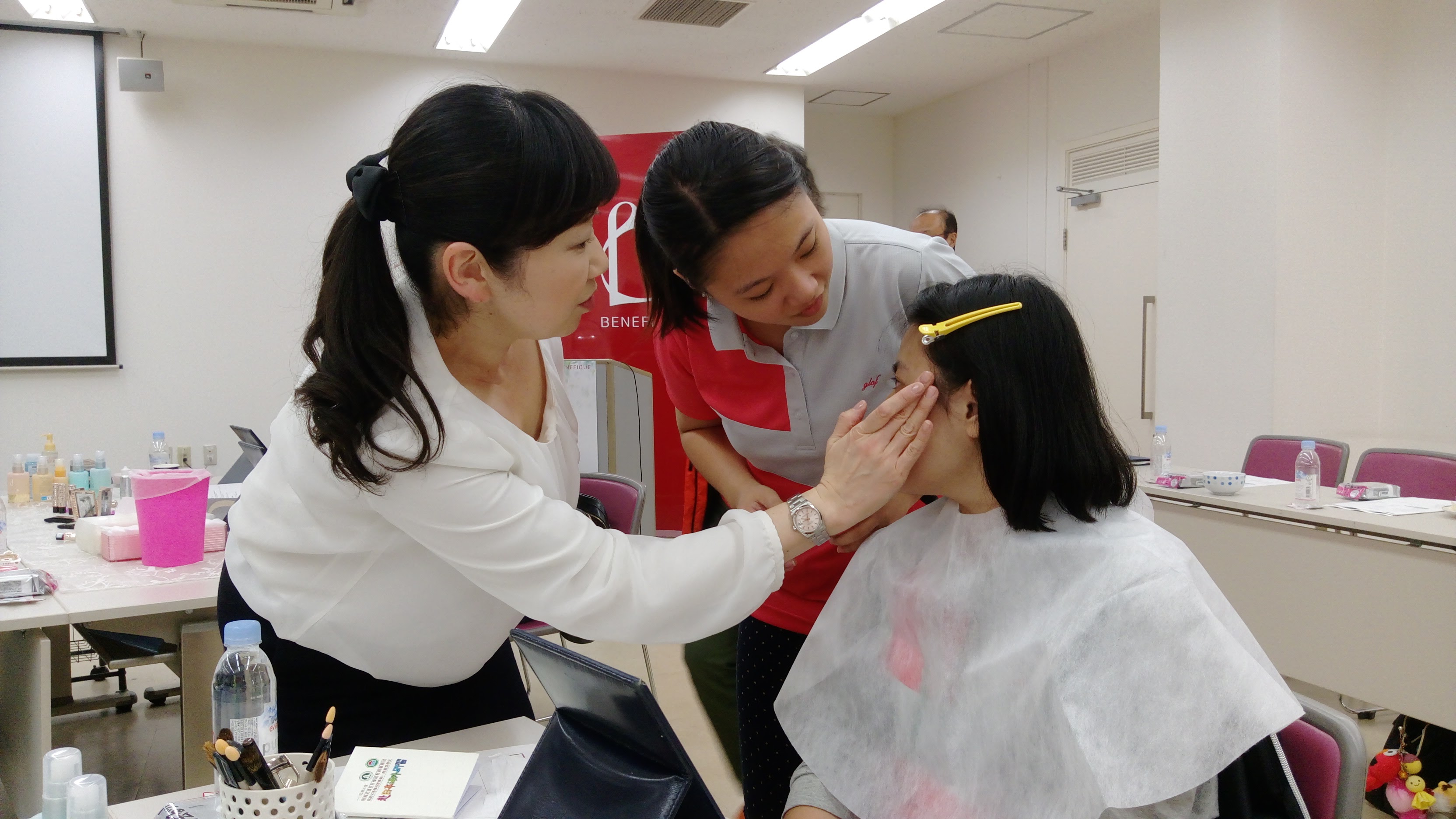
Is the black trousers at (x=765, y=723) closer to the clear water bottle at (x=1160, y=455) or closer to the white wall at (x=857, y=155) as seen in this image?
the clear water bottle at (x=1160, y=455)

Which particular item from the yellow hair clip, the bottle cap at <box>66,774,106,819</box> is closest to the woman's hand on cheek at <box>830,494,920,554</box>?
the yellow hair clip

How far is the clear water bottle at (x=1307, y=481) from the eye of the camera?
2.98 metres

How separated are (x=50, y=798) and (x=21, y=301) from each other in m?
5.17

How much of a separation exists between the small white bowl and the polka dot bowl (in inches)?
119

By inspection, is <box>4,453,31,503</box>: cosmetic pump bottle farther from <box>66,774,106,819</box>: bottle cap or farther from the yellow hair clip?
the yellow hair clip

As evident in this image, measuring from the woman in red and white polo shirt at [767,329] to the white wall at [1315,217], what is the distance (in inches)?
139

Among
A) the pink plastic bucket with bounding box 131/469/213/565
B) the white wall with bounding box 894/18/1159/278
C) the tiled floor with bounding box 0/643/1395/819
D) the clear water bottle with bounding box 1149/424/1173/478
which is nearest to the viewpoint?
the pink plastic bucket with bounding box 131/469/213/565

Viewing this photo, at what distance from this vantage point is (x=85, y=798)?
3.32 ft

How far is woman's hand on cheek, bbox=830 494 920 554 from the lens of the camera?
1.47 metres

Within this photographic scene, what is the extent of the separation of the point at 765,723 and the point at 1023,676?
0.54m

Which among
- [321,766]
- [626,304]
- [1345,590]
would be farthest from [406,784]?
[626,304]

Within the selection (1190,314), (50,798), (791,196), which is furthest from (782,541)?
(1190,314)

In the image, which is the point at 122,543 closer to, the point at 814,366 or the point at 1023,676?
the point at 814,366

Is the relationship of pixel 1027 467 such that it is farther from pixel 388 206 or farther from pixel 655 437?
pixel 655 437
